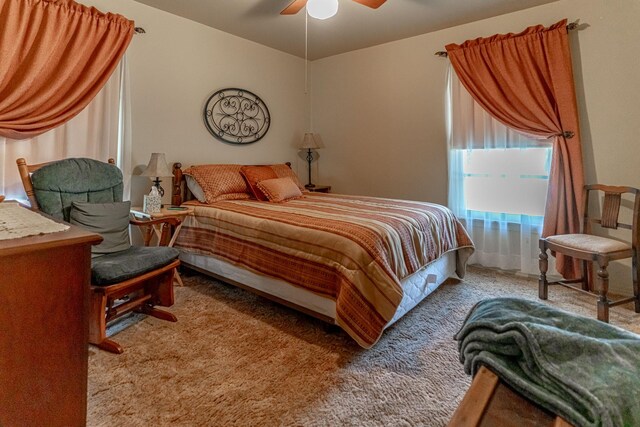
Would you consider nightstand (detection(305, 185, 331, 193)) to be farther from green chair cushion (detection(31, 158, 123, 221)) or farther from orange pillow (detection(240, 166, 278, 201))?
green chair cushion (detection(31, 158, 123, 221))

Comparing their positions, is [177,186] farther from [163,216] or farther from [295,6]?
[295,6]

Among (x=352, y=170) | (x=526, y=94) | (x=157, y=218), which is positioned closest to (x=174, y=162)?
(x=157, y=218)

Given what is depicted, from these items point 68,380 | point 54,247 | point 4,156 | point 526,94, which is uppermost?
point 526,94

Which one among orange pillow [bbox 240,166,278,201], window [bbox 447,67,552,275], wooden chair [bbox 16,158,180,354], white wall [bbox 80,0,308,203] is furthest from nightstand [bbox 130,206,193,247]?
window [bbox 447,67,552,275]

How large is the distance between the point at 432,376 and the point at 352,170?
3.10 meters

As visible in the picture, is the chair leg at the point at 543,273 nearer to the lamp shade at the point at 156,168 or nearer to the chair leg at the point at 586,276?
the chair leg at the point at 586,276

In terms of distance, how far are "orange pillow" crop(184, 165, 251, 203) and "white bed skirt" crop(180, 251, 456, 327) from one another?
2.03 feet

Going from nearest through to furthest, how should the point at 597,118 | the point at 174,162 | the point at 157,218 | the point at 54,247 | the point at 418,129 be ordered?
the point at 54,247
the point at 157,218
the point at 597,118
the point at 174,162
the point at 418,129

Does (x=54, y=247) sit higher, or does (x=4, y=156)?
(x=4, y=156)

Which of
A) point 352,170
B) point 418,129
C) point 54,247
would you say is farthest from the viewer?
point 352,170

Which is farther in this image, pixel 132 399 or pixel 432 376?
pixel 432 376

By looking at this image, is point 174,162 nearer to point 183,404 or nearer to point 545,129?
point 183,404

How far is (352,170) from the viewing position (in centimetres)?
449

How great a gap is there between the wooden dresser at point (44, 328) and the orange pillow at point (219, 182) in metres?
1.92
